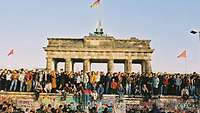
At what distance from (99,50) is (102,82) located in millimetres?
28087

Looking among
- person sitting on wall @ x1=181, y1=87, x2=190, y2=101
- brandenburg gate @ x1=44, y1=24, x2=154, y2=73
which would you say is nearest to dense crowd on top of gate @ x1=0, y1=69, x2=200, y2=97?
person sitting on wall @ x1=181, y1=87, x2=190, y2=101

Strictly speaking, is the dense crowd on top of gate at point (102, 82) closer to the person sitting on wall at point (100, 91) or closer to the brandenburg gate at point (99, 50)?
the person sitting on wall at point (100, 91)

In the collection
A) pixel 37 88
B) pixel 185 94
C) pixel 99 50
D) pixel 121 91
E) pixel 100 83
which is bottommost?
pixel 185 94

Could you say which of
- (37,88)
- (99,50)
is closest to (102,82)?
(37,88)

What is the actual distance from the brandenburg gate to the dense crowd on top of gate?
27.0m

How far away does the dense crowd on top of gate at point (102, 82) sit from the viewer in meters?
38.2

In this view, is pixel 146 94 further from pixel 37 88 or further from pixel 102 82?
pixel 37 88

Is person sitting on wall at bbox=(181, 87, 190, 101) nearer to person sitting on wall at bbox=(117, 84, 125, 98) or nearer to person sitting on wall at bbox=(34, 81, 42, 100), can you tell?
person sitting on wall at bbox=(117, 84, 125, 98)

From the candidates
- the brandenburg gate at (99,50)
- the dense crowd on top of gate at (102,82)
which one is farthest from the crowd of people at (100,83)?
the brandenburg gate at (99,50)

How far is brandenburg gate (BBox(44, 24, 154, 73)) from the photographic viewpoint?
66.0 m

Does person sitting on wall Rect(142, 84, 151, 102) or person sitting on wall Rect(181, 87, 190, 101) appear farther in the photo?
person sitting on wall Rect(142, 84, 151, 102)

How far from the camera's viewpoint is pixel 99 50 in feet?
218

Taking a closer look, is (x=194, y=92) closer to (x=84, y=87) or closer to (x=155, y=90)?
(x=155, y=90)

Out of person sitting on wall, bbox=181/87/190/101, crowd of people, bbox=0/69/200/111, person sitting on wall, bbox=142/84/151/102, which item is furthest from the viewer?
person sitting on wall, bbox=142/84/151/102
